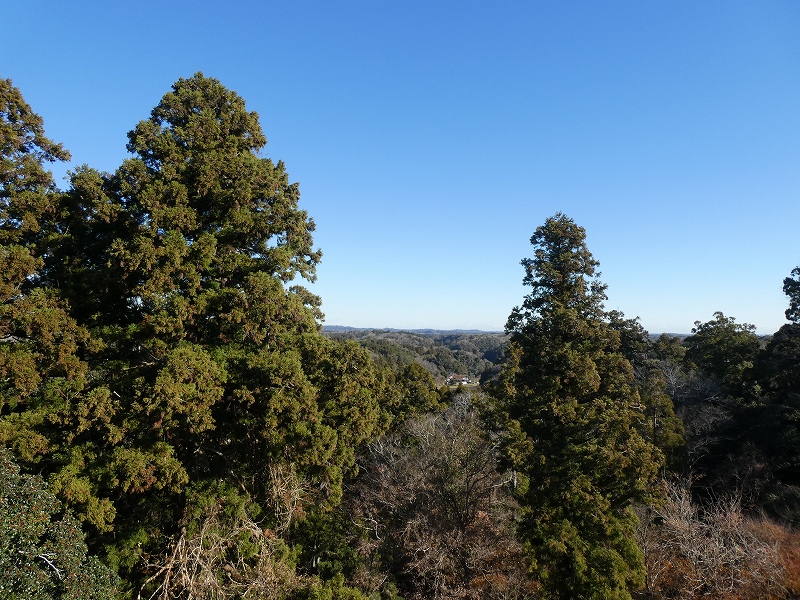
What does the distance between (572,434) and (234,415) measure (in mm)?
8245

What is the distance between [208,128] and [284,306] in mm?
4541

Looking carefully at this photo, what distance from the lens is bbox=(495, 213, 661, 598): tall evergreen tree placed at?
1016cm

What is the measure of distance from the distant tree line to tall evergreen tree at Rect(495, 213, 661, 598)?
6 cm

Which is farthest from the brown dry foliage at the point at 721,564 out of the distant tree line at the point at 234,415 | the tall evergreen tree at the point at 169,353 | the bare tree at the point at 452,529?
the tall evergreen tree at the point at 169,353

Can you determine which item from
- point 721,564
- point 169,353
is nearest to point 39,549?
point 169,353

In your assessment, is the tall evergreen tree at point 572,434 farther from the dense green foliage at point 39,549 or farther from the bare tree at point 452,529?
the dense green foliage at point 39,549

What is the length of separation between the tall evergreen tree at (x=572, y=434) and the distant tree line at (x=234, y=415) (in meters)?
0.06

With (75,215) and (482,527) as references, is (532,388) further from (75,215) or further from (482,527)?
(75,215)

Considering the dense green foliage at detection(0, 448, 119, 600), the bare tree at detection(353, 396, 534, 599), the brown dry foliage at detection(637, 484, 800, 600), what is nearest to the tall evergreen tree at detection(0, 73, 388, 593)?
the dense green foliage at detection(0, 448, 119, 600)

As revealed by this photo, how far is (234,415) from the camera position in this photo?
832 centimetres

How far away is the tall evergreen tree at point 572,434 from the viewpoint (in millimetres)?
10156

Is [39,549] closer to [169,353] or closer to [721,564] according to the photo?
[169,353]

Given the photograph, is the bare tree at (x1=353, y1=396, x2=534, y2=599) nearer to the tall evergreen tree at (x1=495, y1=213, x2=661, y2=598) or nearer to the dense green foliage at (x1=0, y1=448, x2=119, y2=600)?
the tall evergreen tree at (x1=495, y1=213, x2=661, y2=598)

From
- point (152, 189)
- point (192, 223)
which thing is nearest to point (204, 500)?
point (192, 223)
